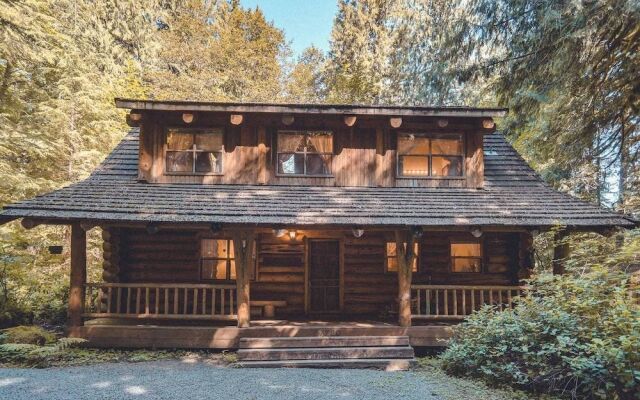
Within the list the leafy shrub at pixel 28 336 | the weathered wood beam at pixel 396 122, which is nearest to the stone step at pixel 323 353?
the leafy shrub at pixel 28 336

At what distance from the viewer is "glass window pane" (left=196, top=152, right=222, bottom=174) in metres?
10.4

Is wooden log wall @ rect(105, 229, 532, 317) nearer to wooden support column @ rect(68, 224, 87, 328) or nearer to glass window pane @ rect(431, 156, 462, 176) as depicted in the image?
wooden support column @ rect(68, 224, 87, 328)

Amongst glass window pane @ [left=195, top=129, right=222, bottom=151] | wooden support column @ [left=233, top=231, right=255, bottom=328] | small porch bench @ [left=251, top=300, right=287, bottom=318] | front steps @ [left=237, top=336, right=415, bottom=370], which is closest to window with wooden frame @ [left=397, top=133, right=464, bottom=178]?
front steps @ [left=237, top=336, right=415, bottom=370]

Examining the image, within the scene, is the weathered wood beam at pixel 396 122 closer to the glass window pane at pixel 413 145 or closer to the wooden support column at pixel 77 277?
the glass window pane at pixel 413 145

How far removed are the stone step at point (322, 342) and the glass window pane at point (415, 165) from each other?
4.53m

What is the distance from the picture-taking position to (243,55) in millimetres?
25688

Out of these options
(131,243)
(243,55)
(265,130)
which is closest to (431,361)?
(265,130)

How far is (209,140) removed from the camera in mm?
10391

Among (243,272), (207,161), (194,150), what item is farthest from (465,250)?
(194,150)

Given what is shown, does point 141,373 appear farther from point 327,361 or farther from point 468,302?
point 468,302

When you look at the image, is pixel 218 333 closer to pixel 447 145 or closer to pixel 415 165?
pixel 415 165

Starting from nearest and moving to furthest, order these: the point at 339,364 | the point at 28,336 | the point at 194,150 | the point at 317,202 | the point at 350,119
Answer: the point at 339,364 < the point at 28,336 < the point at 317,202 < the point at 350,119 < the point at 194,150

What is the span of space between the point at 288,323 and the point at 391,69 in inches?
763

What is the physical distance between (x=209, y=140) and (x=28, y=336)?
5.93m
